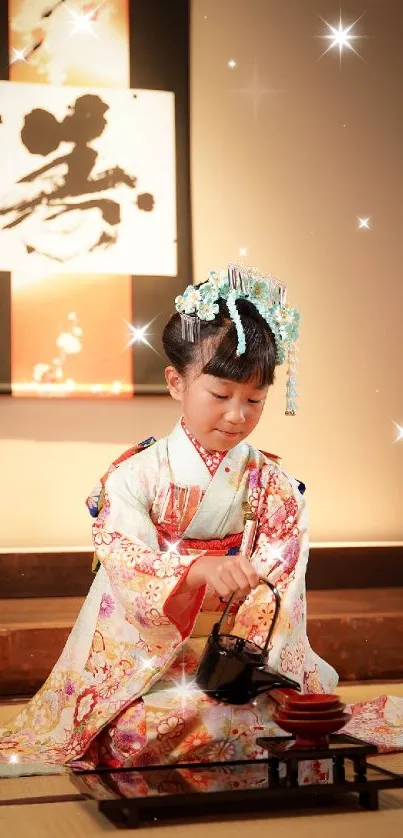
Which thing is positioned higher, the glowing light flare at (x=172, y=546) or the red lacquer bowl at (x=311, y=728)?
the glowing light flare at (x=172, y=546)

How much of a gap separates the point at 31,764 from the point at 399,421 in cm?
317

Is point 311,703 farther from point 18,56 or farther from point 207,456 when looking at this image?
point 18,56

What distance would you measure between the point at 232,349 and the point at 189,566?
23.6 inches

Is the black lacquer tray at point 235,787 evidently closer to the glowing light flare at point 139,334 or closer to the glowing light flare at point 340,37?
the glowing light flare at point 139,334

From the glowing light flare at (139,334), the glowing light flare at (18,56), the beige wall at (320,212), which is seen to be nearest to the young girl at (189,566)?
the glowing light flare at (139,334)

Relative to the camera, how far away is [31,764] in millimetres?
2689

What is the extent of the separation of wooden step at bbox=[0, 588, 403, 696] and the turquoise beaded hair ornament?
1.47 meters

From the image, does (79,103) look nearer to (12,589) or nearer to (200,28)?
(200,28)

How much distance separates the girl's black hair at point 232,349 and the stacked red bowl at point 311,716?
0.90m

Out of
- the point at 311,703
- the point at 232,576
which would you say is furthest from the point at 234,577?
the point at 311,703

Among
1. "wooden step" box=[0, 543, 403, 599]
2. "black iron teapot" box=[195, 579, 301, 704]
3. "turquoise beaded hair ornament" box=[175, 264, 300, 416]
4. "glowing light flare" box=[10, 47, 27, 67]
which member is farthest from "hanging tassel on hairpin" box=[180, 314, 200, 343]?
"glowing light flare" box=[10, 47, 27, 67]

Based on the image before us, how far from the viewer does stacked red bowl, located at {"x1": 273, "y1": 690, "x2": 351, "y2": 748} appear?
2244 mm

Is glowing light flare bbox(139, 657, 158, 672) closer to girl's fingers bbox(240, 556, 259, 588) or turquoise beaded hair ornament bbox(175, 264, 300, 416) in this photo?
girl's fingers bbox(240, 556, 259, 588)

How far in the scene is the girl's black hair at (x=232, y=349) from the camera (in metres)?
2.86
